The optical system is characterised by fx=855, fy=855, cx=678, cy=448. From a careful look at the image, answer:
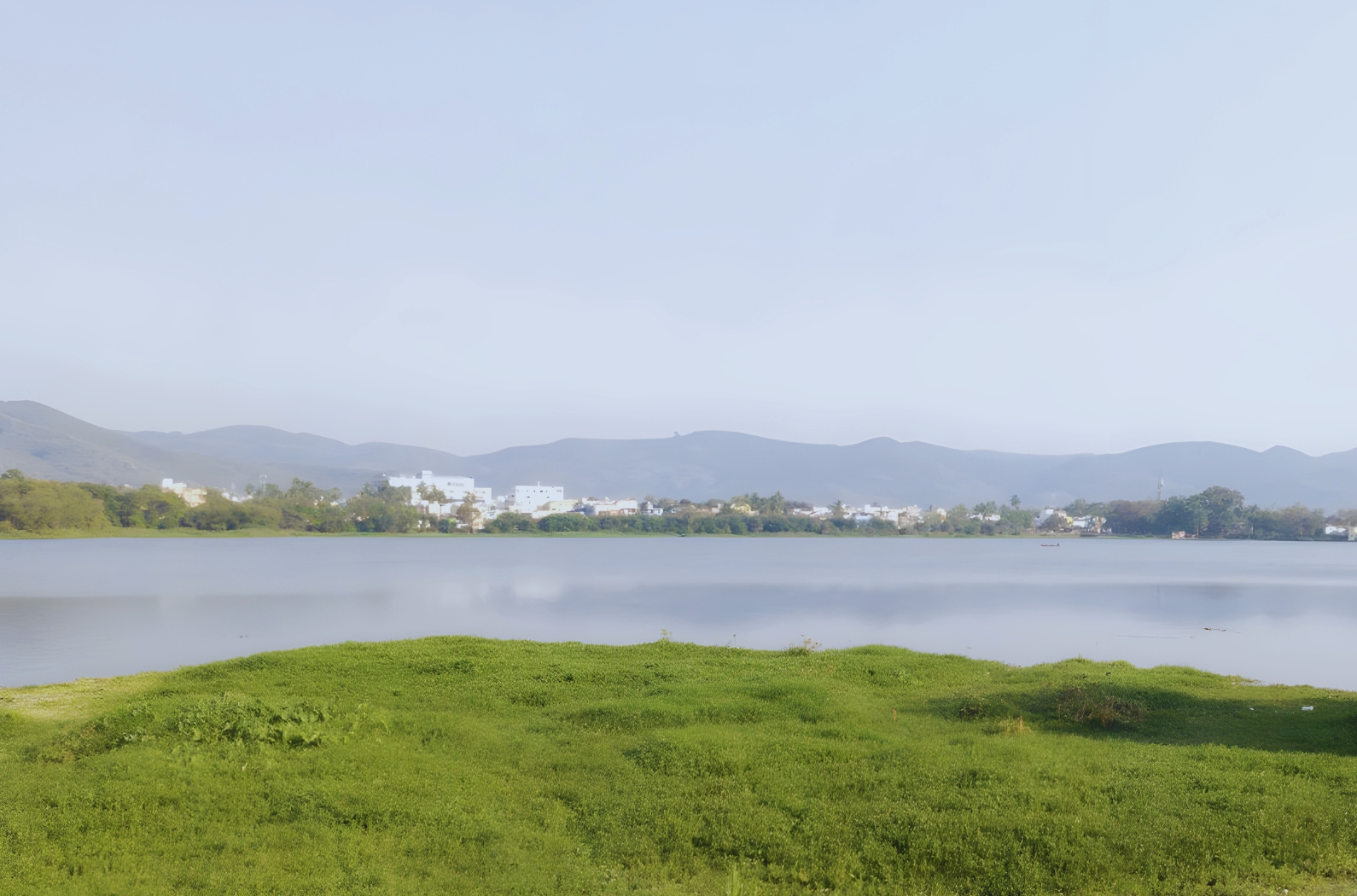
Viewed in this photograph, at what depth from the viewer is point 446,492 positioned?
153250 mm

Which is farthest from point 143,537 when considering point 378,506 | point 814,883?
point 814,883

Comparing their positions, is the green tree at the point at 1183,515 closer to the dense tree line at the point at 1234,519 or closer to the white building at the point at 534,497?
the dense tree line at the point at 1234,519

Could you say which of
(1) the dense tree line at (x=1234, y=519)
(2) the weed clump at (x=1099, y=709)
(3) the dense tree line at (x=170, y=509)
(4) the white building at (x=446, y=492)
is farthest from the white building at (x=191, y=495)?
(1) the dense tree line at (x=1234, y=519)

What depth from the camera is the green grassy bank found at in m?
5.37

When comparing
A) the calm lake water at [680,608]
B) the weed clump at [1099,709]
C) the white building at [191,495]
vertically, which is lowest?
the calm lake water at [680,608]

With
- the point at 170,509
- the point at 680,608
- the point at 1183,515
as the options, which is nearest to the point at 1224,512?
the point at 1183,515

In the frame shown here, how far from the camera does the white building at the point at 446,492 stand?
12106cm

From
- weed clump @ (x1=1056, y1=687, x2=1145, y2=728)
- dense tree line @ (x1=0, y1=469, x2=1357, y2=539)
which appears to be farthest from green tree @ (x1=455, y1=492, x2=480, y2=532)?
weed clump @ (x1=1056, y1=687, x2=1145, y2=728)

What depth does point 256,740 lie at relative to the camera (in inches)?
298

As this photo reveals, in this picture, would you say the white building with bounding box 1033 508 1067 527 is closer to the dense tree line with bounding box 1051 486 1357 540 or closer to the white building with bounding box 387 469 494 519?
the dense tree line with bounding box 1051 486 1357 540

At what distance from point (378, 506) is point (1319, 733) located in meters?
104

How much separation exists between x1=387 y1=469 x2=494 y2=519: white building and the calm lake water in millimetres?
63173

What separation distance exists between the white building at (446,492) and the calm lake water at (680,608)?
63173 millimetres

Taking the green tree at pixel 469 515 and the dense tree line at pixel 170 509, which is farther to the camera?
the green tree at pixel 469 515
